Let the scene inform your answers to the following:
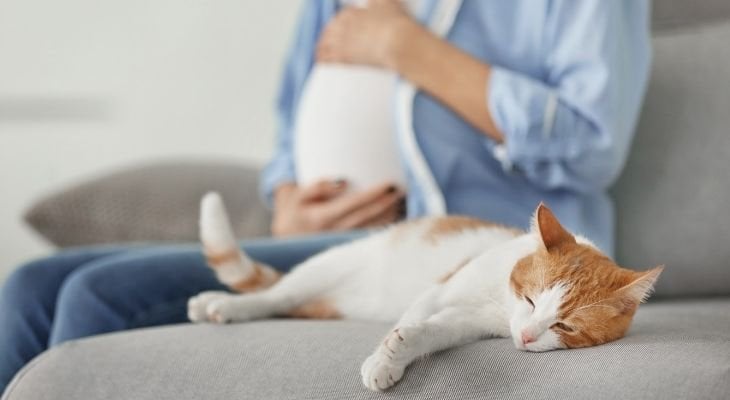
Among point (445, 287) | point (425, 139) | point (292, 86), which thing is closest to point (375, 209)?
point (425, 139)

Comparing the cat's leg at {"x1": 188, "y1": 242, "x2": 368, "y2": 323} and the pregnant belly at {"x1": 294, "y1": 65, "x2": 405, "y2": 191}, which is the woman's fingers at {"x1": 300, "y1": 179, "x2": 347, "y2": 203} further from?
the cat's leg at {"x1": 188, "y1": 242, "x2": 368, "y2": 323}

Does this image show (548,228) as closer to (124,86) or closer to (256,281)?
(256,281)

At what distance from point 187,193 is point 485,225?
898 mm

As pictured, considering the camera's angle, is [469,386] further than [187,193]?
No

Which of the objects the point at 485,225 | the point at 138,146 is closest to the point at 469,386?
the point at 485,225

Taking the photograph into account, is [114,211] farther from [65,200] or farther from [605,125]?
[605,125]

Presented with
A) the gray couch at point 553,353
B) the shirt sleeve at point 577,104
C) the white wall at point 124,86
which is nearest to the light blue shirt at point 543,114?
the shirt sleeve at point 577,104

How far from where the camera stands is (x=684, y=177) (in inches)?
46.1

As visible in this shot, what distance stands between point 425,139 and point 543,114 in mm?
173

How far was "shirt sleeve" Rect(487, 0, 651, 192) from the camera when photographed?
1.04 meters

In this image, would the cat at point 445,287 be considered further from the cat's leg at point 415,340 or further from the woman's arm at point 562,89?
the woman's arm at point 562,89

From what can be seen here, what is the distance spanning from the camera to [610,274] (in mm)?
682

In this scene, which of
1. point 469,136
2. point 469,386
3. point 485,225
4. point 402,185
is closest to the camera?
point 469,386

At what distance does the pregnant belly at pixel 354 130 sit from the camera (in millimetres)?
1258
